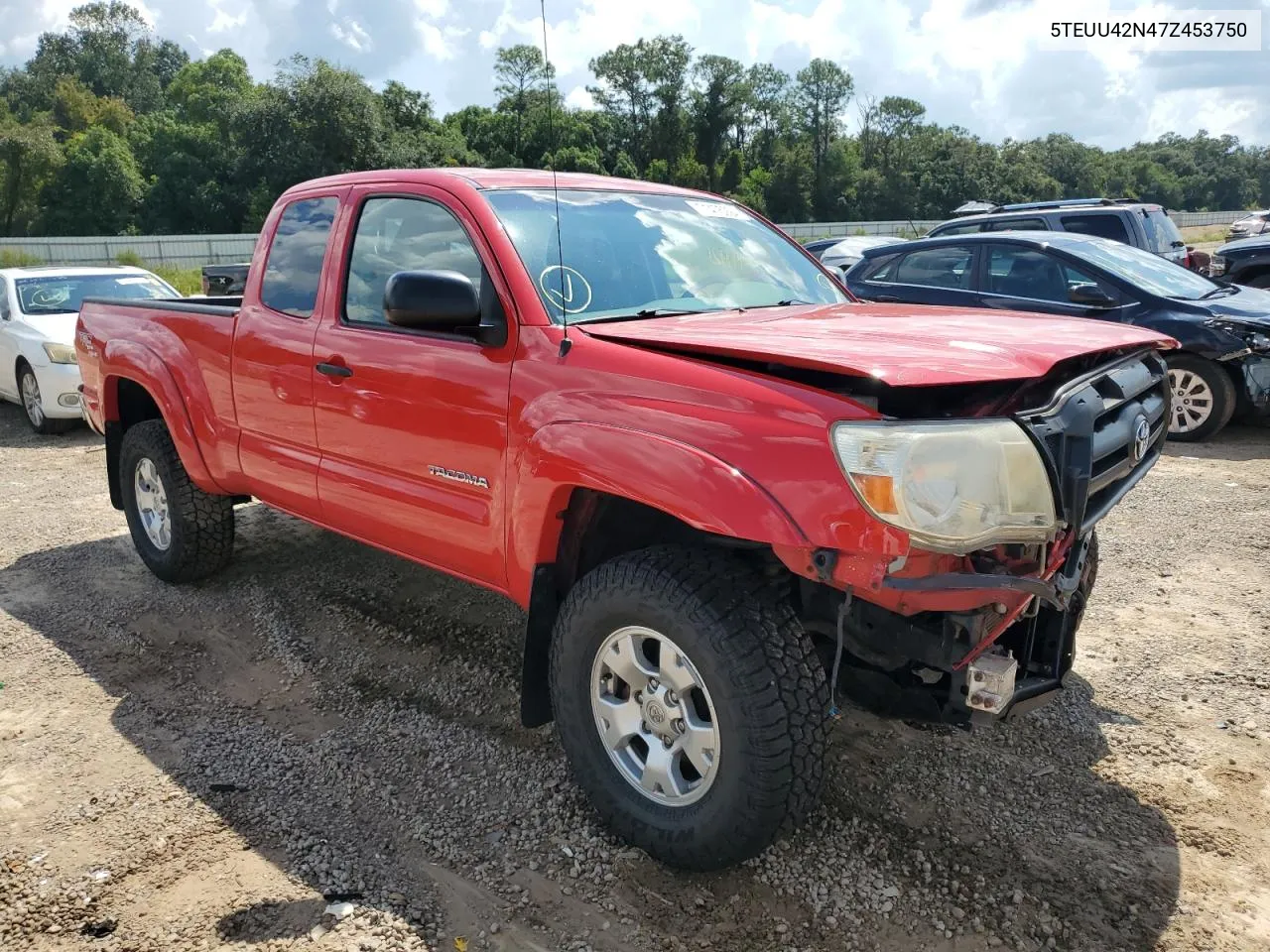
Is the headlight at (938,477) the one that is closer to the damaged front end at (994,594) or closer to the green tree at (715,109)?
the damaged front end at (994,594)

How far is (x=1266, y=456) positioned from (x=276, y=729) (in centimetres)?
723

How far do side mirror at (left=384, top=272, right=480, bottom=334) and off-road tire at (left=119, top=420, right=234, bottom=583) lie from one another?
2.50 metres

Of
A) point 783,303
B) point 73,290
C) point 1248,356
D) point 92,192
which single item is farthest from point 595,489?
point 92,192

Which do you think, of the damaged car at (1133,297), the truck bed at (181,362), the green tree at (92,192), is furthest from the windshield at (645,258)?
the green tree at (92,192)

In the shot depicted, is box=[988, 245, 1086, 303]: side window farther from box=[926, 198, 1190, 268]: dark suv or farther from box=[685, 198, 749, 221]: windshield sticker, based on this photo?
box=[685, 198, 749, 221]: windshield sticker

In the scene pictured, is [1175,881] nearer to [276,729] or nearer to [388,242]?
[276,729]

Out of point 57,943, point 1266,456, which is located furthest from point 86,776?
point 1266,456

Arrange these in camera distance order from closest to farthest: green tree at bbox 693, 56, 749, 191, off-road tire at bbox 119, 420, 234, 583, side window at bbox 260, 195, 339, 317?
side window at bbox 260, 195, 339, 317 → off-road tire at bbox 119, 420, 234, 583 → green tree at bbox 693, 56, 749, 191

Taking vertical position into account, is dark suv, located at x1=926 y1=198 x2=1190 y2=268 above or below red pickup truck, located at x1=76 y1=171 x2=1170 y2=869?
above

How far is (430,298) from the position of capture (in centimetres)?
295

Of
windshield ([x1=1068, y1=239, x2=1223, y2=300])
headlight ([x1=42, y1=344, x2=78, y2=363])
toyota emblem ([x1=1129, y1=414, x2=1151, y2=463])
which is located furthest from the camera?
headlight ([x1=42, y1=344, x2=78, y2=363])

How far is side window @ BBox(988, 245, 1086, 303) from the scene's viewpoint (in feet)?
26.2

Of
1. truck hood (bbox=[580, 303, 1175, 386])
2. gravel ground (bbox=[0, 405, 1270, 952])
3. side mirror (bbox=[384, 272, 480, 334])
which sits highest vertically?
side mirror (bbox=[384, 272, 480, 334])

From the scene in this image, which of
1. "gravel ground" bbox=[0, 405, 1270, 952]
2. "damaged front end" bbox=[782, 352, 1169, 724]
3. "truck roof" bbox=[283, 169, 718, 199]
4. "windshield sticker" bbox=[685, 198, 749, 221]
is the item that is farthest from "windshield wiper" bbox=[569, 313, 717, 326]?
"gravel ground" bbox=[0, 405, 1270, 952]
